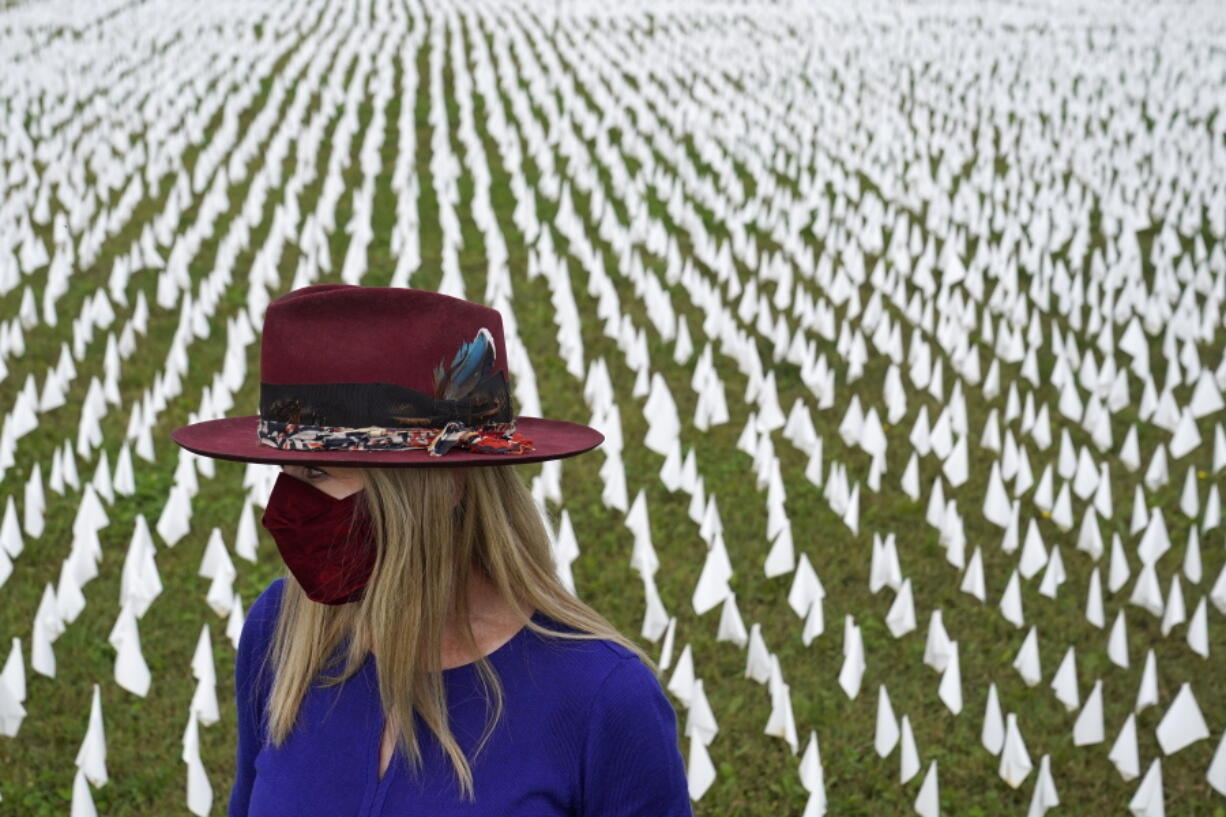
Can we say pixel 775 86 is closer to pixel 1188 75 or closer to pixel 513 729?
pixel 1188 75

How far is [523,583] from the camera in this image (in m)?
1.71

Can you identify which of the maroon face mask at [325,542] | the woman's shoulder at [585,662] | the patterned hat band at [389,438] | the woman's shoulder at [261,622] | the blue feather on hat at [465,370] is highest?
the blue feather on hat at [465,370]

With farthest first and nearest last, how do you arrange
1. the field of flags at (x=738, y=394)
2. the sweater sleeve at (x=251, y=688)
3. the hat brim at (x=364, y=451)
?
the field of flags at (x=738, y=394), the sweater sleeve at (x=251, y=688), the hat brim at (x=364, y=451)

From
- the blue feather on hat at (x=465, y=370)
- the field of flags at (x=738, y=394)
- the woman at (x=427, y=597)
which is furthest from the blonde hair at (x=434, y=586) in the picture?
the field of flags at (x=738, y=394)

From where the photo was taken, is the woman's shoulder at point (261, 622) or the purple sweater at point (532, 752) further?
the woman's shoulder at point (261, 622)

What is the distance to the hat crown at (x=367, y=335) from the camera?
5.29 feet

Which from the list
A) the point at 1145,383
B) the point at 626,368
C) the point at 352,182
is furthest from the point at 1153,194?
the point at 352,182

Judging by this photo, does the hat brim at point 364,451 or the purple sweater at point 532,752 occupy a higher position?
the hat brim at point 364,451

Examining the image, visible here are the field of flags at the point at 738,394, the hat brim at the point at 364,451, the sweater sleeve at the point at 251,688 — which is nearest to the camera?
the hat brim at the point at 364,451

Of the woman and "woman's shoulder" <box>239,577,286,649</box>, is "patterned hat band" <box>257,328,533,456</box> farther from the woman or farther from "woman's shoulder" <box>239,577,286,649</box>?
"woman's shoulder" <box>239,577,286,649</box>

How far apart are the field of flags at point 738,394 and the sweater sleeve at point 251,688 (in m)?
2.03

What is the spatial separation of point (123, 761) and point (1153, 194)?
401 inches

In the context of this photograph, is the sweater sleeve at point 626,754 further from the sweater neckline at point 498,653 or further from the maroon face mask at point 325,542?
the maroon face mask at point 325,542

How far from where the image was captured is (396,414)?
162 centimetres
